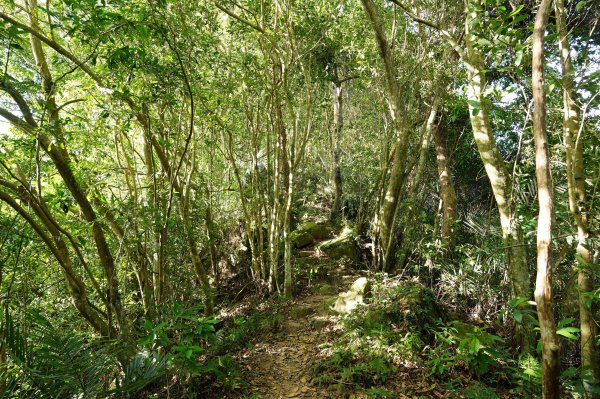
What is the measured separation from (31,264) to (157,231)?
1.98m

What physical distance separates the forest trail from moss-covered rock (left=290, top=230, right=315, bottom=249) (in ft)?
11.3

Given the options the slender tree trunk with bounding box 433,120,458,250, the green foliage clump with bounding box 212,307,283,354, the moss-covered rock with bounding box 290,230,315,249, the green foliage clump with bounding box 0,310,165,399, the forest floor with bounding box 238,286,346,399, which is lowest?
the forest floor with bounding box 238,286,346,399

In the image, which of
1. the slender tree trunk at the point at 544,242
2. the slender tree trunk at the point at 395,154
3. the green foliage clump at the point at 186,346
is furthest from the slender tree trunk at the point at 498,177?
the green foliage clump at the point at 186,346

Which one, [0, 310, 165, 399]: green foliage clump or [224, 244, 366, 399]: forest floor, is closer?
[0, 310, 165, 399]: green foliage clump

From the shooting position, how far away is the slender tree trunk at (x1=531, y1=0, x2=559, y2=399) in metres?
1.86

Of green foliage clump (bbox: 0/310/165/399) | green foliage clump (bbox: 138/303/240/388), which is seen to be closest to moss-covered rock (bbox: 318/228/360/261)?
green foliage clump (bbox: 138/303/240/388)

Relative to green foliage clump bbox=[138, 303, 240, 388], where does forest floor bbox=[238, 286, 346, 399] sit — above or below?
below

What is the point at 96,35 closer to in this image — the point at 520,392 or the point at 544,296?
the point at 544,296

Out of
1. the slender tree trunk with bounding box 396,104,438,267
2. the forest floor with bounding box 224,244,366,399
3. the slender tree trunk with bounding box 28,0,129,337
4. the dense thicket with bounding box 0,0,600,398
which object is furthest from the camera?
the slender tree trunk with bounding box 396,104,438,267

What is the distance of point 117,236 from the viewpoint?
5.30 meters

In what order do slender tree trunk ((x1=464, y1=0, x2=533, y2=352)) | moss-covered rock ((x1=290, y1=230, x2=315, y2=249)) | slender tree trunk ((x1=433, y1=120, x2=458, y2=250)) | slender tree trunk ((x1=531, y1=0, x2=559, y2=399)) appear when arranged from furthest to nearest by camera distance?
moss-covered rock ((x1=290, y1=230, x2=315, y2=249))
slender tree trunk ((x1=433, y1=120, x2=458, y2=250))
slender tree trunk ((x1=464, y1=0, x2=533, y2=352))
slender tree trunk ((x1=531, y1=0, x2=559, y2=399))

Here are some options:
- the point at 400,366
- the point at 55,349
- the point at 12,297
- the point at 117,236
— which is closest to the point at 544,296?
the point at 400,366

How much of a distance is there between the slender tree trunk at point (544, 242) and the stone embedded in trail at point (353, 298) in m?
3.91

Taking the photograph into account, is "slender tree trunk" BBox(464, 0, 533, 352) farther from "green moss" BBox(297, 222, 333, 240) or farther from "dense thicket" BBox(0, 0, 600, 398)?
"green moss" BBox(297, 222, 333, 240)
